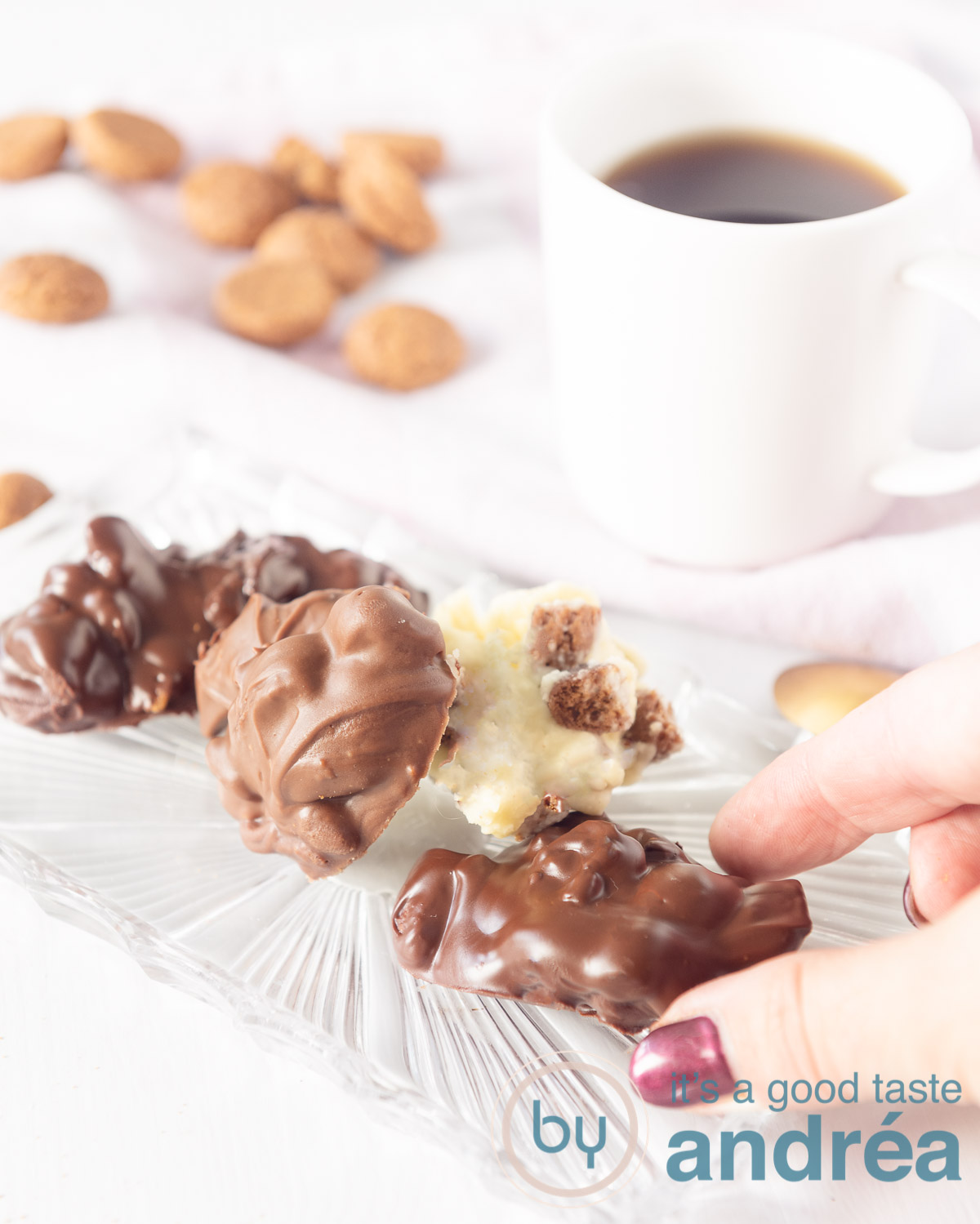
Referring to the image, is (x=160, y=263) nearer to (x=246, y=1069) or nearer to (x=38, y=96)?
(x=38, y=96)

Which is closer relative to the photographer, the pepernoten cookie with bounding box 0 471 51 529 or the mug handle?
the mug handle

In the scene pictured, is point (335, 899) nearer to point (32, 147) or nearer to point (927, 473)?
point (927, 473)

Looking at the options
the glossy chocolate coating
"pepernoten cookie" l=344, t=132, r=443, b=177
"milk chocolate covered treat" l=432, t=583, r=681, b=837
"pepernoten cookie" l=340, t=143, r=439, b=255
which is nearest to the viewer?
"milk chocolate covered treat" l=432, t=583, r=681, b=837

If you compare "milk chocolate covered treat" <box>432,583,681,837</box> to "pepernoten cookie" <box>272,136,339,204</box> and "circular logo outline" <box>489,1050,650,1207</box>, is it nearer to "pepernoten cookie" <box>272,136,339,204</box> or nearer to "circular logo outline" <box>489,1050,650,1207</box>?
"circular logo outline" <box>489,1050,650,1207</box>

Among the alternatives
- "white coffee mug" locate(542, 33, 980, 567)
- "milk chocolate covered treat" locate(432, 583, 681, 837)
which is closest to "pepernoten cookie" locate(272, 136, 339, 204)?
"white coffee mug" locate(542, 33, 980, 567)

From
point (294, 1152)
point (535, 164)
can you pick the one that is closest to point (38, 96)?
point (535, 164)

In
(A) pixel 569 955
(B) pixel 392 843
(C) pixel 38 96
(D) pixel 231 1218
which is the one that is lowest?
(D) pixel 231 1218

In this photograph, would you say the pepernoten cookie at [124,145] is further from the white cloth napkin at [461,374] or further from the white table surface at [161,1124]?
the white table surface at [161,1124]

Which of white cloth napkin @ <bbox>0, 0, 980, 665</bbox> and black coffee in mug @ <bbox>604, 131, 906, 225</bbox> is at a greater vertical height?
black coffee in mug @ <bbox>604, 131, 906, 225</bbox>
